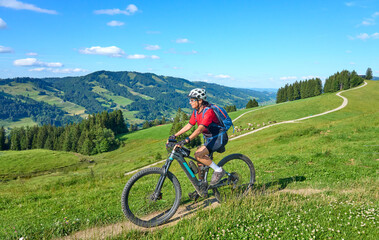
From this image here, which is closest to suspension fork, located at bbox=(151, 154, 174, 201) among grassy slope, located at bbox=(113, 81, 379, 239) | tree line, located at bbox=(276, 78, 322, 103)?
grassy slope, located at bbox=(113, 81, 379, 239)

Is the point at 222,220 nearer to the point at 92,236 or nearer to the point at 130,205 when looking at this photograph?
the point at 130,205

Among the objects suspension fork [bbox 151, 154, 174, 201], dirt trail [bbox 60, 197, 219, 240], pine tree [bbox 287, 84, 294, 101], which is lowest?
dirt trail [bbox 60, 197, 219, 240]

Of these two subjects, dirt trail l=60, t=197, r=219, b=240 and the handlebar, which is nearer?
dirt trail l=60, t=197, r=219, b=240

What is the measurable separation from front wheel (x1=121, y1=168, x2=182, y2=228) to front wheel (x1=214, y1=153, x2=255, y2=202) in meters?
1.58

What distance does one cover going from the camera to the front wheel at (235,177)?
7.46 meters

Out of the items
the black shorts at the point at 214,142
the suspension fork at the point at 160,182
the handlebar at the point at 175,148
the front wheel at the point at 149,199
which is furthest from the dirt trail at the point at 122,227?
the black shorts at the point at 214,142

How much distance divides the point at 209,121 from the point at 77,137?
122 meters

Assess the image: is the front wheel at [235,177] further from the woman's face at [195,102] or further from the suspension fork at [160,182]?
the woman's face at [195,102]

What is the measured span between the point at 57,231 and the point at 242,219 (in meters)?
4.54

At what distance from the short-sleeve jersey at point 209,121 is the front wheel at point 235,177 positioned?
129cm

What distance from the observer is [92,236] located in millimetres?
5039

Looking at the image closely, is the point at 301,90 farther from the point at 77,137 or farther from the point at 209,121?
the point at 209,121

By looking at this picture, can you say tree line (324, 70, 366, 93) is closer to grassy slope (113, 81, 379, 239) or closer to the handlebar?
grassy slope (113, 81, 379, 239)

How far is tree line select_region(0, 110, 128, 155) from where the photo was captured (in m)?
102
